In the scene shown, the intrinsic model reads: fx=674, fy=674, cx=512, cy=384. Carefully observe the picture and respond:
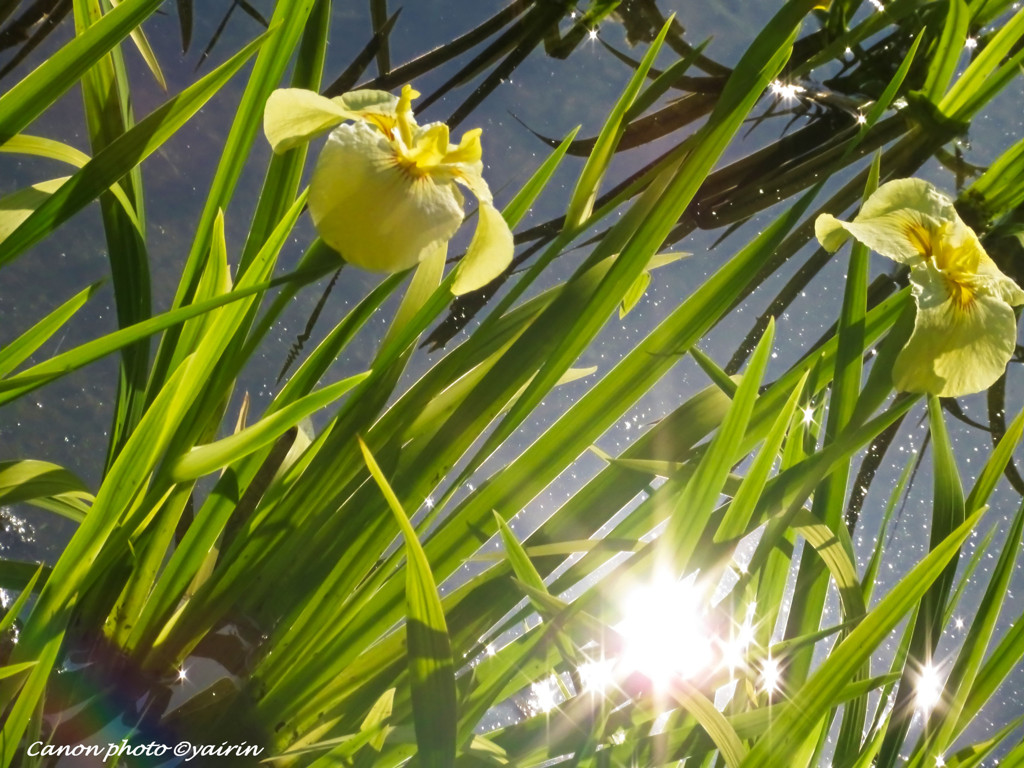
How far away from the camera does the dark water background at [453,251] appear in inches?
21.0

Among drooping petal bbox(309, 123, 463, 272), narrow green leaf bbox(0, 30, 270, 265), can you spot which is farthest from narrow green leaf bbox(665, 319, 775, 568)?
narrow green leaf bbox(0, 30, 270, 265)

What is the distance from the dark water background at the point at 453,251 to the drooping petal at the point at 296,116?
0.96 ft

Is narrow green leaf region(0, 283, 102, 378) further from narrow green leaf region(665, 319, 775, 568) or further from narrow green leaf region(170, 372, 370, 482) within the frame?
narrow green leaf region(665, 319, 775, 568)


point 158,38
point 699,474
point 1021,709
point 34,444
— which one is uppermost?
point 158,38

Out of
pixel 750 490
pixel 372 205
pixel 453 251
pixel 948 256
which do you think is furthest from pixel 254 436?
pixel 453 251

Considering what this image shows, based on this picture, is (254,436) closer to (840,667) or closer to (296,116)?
(296,116)

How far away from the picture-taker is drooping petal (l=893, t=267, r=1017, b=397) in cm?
27

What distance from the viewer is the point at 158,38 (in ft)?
2.06

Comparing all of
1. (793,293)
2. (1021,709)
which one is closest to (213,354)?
(793,293)

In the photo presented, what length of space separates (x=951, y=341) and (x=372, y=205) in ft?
0.78

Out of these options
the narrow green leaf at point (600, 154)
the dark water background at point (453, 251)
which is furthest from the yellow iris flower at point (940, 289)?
the dark water background at point (453, 251)

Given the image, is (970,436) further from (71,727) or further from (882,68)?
(71,727)

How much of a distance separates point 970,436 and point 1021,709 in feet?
1.23

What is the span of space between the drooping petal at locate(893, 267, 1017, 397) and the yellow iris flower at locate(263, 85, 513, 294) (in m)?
0.17
